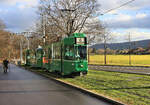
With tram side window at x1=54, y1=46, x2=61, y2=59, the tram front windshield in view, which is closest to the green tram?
the tram front windshield

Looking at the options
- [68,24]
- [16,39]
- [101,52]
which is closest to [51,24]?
[68,24]

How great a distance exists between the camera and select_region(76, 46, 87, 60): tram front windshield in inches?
693

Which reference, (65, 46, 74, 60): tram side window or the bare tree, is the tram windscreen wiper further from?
the bare tree

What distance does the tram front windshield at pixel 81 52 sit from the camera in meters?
17.6

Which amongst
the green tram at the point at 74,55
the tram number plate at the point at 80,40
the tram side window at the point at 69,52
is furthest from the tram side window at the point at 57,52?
the tram number plate at the point at 80,40

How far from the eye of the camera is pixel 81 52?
17.8m

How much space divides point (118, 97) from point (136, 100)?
865mm

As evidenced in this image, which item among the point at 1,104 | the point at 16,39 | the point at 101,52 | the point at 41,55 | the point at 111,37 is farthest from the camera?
the point at 101,52

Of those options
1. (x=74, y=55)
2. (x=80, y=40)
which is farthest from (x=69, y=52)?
(x=80, y=40)

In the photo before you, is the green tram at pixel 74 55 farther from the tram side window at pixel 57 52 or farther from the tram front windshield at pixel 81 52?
the tram side window at pixel 57 52

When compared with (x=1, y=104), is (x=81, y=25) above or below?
above

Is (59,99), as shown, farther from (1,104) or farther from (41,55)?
(41,55)

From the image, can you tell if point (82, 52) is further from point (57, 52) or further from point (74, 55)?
point (57, 52)

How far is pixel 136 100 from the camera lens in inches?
347
